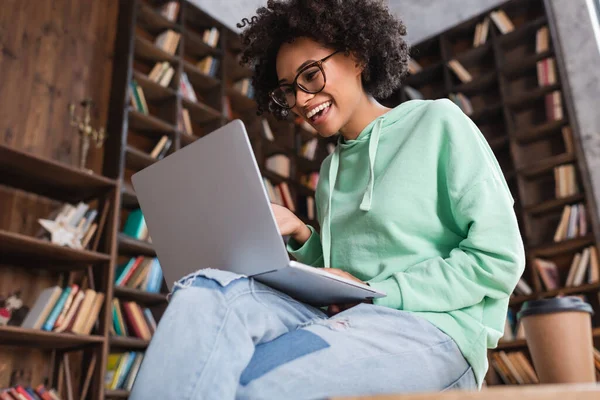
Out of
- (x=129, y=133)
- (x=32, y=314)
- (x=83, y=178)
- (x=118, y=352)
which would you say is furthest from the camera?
(x=129, y=133)

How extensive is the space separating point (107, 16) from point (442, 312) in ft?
11.3

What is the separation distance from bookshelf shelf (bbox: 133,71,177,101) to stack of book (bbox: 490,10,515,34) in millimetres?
2588

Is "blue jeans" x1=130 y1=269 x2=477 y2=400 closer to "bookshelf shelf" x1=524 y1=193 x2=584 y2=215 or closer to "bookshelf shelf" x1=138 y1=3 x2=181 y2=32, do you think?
"bookshelf shelf" x1=524 y1=193 x2=584 y2=215

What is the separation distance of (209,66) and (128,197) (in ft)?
4.55

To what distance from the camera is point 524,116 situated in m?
4.25

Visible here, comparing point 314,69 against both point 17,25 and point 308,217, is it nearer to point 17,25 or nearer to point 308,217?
A: point 17,25

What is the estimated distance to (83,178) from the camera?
9.14ft

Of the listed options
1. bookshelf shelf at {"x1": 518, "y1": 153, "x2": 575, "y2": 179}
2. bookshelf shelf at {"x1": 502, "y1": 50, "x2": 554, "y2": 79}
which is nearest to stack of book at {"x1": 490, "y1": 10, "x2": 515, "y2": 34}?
bookshelf shelf at {"x1": 502, "y1": 50, "x2": 554, "y2": 79}

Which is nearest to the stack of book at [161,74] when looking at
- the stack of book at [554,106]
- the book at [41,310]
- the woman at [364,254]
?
the book at [41,310]

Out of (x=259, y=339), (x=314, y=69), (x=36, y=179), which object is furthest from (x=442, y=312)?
(x=36, y=179)

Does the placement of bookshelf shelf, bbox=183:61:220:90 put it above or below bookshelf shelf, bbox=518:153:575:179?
above

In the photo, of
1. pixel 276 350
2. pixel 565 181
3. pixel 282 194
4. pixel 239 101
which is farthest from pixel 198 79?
pixel 276 350

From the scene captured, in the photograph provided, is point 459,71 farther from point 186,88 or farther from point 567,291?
point 186,88

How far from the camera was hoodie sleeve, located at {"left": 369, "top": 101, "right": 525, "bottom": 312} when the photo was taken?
1027 mm
